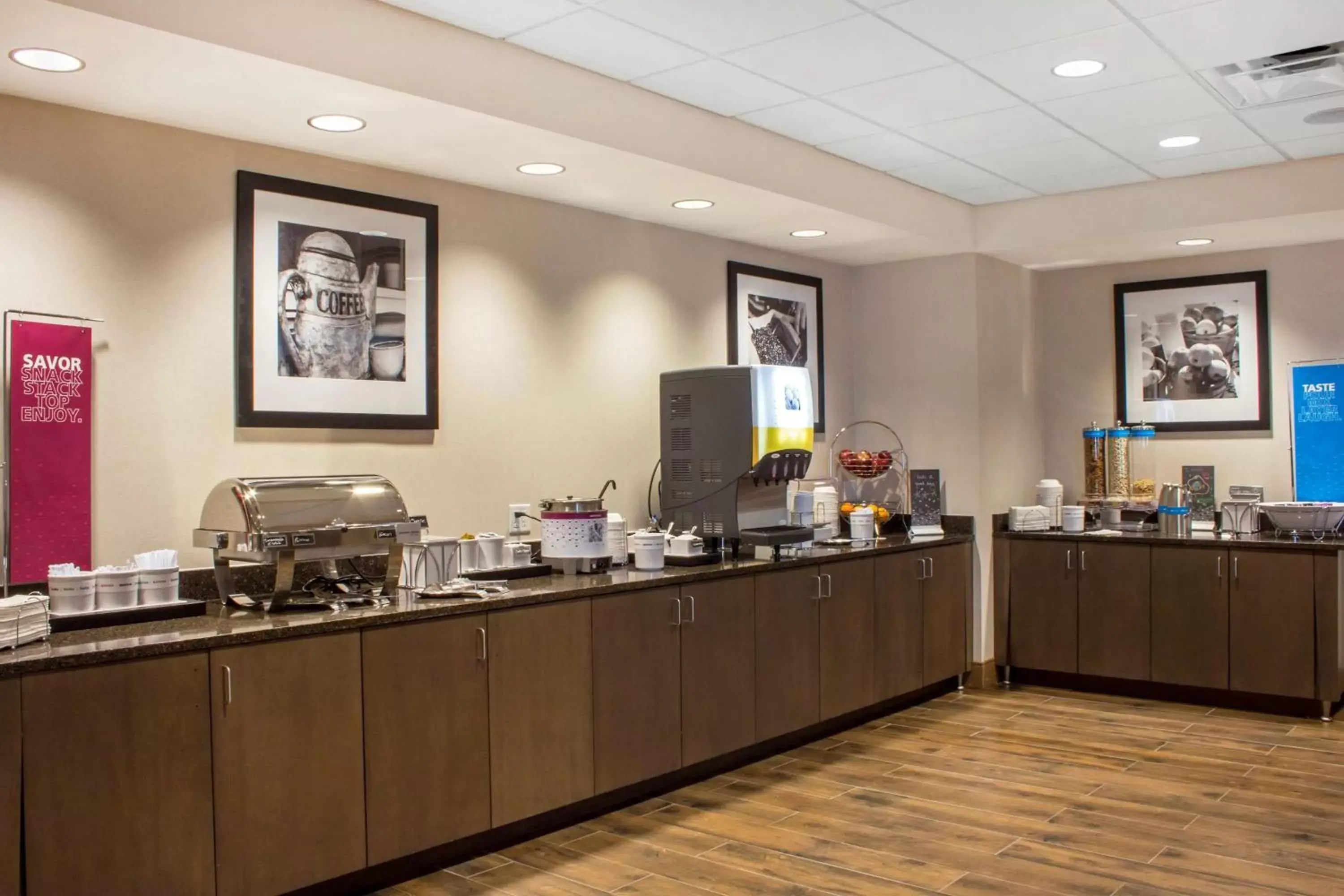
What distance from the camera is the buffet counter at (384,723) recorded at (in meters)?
2.68

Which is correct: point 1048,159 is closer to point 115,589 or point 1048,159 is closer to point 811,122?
point 811,122

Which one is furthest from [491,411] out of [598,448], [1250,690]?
[1250,690]

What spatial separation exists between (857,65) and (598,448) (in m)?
1.91

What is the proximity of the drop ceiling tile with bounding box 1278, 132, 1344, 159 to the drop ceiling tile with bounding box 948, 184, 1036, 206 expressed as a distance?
1201 mm

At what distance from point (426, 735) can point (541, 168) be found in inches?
81.6

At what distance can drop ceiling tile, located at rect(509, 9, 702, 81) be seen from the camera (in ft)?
11.7

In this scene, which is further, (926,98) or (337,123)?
(926,98)

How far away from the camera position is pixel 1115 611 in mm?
5965

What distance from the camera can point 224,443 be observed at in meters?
3.70

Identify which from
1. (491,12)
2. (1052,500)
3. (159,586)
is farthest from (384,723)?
(1052,500)

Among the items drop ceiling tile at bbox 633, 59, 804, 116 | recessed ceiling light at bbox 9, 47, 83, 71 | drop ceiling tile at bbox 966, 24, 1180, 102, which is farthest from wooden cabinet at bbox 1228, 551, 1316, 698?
recessed ceiling light at bbox 9, 47, 83, 71

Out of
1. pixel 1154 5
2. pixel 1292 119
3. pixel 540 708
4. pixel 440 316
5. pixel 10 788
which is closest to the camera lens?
pixel 10 788

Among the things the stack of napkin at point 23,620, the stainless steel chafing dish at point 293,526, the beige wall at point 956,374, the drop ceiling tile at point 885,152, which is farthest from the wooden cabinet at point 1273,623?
the stack of napkin at point 23,620

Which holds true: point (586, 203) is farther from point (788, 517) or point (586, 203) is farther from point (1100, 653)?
point (1100, 653)
